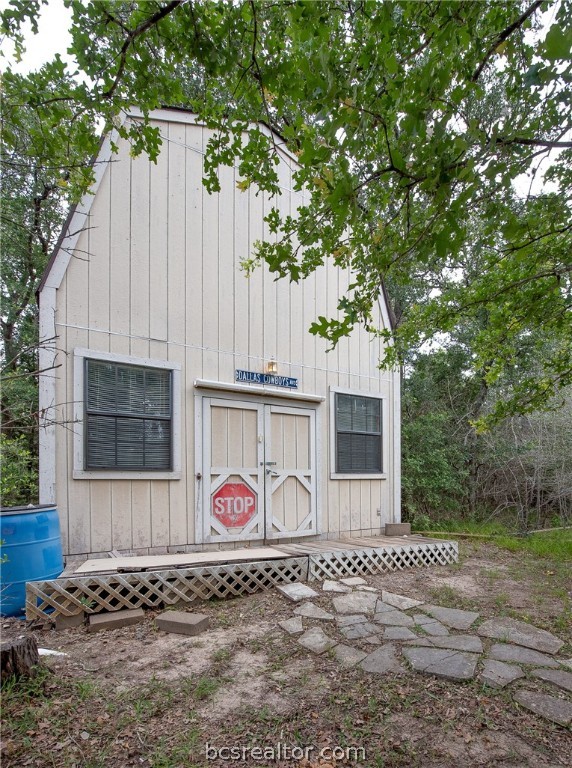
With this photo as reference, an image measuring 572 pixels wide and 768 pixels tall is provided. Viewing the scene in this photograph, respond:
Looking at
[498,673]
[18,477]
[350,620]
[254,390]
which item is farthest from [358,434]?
[18,477]

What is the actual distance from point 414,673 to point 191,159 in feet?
18.3

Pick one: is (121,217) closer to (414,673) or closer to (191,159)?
(191,159)

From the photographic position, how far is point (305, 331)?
21.2 ft

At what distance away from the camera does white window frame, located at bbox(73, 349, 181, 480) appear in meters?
4.43

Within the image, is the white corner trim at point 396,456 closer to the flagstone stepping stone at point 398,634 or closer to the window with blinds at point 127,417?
the flagstone stepping stone at point 398,634

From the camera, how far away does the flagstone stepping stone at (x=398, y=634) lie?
342 cm

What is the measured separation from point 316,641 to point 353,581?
1706 millimetres

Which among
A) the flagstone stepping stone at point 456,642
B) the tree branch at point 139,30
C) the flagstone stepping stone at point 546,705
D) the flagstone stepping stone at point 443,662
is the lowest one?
the flagstone stepping stone at point 456,642

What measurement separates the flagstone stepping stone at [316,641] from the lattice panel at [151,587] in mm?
1095

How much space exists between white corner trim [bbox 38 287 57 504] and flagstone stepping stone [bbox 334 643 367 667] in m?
2.80

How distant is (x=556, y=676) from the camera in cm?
280

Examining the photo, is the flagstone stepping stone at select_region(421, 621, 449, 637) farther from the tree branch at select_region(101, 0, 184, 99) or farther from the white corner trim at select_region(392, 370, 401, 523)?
the tree branch at select_region(101, 0, 184, 99)

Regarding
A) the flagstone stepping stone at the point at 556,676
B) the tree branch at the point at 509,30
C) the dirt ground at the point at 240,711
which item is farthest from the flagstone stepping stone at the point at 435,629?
the tree branch at the point at 509,30

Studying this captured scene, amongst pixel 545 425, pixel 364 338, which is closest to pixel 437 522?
pixel 545 425
